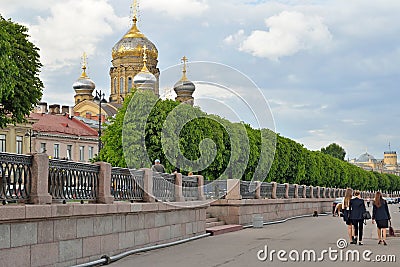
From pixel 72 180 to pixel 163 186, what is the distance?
6.32 metres

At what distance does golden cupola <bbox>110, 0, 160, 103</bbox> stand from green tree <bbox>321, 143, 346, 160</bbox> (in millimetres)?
58036

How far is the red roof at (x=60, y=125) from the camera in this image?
7544 centimetres

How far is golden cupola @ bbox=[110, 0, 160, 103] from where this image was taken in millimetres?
106312

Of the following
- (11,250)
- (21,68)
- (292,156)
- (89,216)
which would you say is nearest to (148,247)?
(89,216)

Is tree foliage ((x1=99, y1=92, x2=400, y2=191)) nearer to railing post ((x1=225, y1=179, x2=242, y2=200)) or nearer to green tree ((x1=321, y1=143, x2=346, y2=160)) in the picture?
railing post ((x1=225, y1=179, x2=242, y2=200))

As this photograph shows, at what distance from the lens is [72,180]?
1392 cm

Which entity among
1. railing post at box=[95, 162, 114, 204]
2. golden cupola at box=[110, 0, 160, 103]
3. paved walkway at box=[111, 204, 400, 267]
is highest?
golden cupola at box=[110, 0, 160, 103]

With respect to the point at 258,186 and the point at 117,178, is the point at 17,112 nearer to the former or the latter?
the point at 258,186

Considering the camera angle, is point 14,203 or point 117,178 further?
point 117,178

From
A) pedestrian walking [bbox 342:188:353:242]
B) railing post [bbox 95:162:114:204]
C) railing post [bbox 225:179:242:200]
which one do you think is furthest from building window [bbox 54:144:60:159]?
railing post [bbox 95:162:114:204]

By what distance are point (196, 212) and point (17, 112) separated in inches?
675

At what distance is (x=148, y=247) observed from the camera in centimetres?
1741

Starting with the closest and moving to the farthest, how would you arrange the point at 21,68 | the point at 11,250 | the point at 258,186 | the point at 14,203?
the point at 11,250 → the point at 14,203 → the point at 258,186 → the point at 21,68

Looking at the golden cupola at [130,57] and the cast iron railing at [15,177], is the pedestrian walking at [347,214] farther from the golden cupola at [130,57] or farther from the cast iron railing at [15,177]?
the golden cupola at [130,57]
